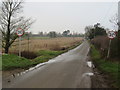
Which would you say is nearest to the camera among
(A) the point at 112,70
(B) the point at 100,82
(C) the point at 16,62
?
(B) the point at 100,82

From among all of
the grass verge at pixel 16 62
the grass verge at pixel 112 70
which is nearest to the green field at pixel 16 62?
the grass verge at pixel 16 62

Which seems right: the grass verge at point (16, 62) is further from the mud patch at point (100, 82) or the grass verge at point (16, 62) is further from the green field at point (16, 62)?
the mud patch at point (100, 82)

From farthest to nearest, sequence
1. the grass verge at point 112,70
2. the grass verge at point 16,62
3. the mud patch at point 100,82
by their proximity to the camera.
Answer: the grass verge at point 16,62 < the grass verge at point 112,70 < the mud patch at point 100,82

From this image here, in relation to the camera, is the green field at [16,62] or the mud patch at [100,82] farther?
the green field at [16,62]

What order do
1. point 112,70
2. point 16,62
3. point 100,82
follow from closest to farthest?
point 100,82
point 112,70
point 16,62

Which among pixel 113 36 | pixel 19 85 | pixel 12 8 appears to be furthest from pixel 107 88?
pixel 12 8

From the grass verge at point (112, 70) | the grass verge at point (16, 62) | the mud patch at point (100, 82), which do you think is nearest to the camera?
the mud patch at point (100, 82)

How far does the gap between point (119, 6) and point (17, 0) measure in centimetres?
1443

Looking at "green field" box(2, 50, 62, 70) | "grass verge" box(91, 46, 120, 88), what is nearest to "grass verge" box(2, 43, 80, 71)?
"green field" box(2, 50, 62, 70)

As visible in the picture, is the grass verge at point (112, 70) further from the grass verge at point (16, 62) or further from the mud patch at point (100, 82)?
the grass verge at point (16, 62)

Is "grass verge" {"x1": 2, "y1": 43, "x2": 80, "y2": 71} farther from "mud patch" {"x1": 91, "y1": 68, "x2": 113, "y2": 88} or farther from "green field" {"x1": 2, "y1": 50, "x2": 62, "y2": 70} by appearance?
"mud patch" {"x1": 91, "y1": 68, "x2": 113, "y2": 88}

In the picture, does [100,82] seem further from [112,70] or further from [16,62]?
[16,62]

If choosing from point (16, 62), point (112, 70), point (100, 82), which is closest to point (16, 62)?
point (16, 62)

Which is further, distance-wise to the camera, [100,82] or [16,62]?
[16,62]
